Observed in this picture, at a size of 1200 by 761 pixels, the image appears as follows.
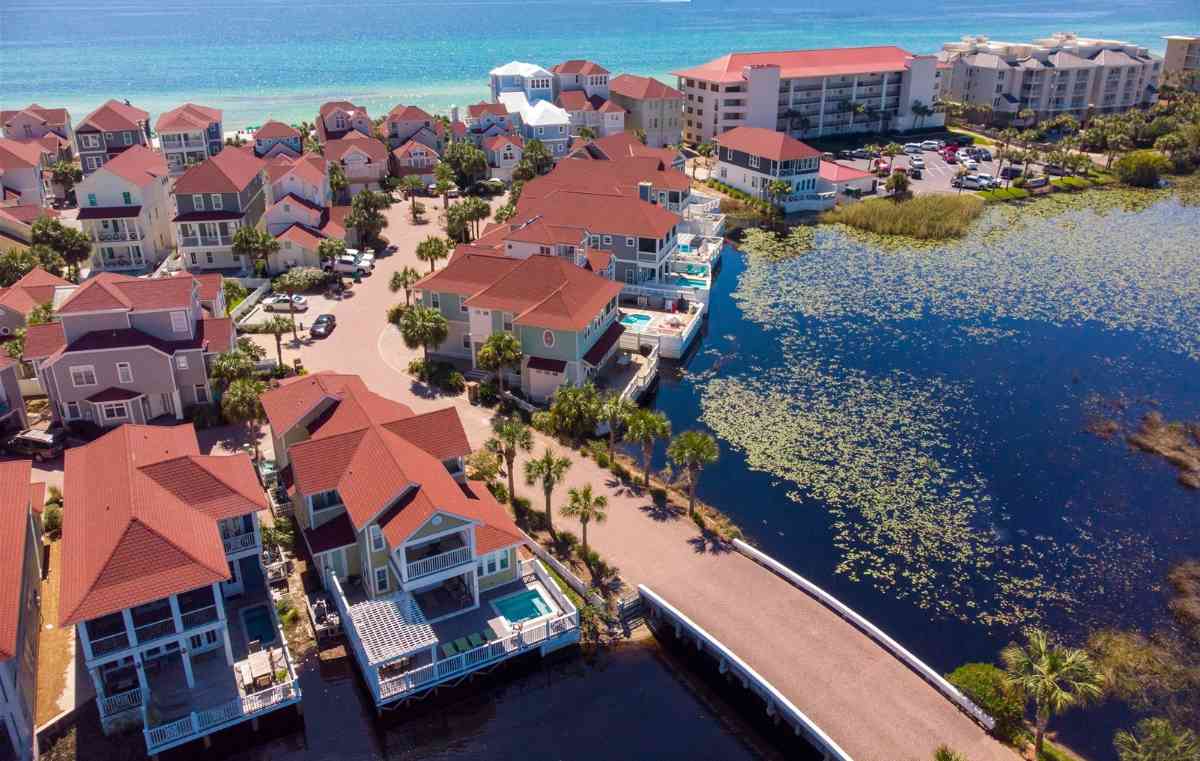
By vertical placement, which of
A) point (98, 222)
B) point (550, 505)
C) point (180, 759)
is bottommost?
point (180, 759)

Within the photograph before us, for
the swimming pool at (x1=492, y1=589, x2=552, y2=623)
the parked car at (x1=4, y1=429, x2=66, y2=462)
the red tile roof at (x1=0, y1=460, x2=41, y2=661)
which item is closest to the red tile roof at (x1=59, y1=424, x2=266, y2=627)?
the red tile roof at (x1=0, y1=460, x2=41, y2=661)

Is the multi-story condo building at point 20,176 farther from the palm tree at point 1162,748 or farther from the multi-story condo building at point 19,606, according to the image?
the palm tree at point 1162,748

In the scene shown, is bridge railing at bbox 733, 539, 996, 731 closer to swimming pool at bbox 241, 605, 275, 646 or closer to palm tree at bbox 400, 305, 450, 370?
swimming pool at bbox 241, 605, 275, 646

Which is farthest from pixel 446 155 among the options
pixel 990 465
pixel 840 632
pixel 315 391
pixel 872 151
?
pixel 840 632

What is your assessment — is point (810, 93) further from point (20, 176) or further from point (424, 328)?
point (20, 176)

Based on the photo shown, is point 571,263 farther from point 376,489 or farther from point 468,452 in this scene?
point 376,489
